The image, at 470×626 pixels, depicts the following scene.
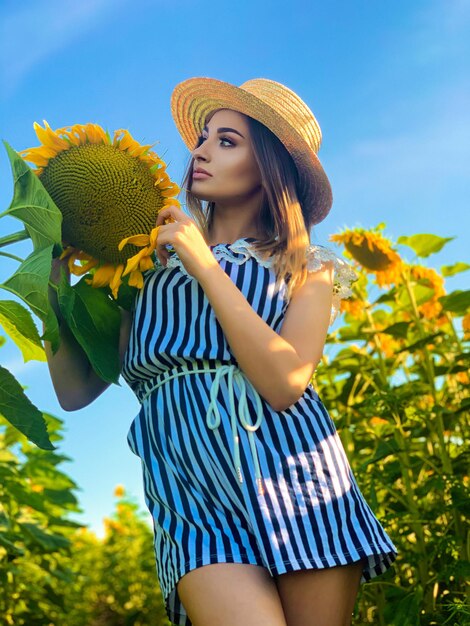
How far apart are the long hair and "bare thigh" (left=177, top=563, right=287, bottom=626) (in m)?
0.60

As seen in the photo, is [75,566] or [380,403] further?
[75,566]

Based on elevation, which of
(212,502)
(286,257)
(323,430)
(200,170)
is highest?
(200,170)

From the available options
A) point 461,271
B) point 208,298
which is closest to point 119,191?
point 208,298

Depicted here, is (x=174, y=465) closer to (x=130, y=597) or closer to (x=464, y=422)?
(x=464, y=422)

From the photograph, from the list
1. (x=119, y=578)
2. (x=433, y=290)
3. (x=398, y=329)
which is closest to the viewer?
(x=398, y=329)

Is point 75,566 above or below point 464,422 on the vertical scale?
above

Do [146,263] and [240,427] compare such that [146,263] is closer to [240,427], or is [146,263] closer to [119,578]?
[240,427]

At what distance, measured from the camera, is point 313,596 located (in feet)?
5.11

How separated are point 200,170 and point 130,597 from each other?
4.54m

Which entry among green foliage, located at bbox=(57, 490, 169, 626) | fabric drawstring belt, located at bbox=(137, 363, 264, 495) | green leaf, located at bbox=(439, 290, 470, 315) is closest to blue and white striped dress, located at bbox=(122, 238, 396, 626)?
fabric drawstring belt, located at bbox=(137, 363, 264, 495)

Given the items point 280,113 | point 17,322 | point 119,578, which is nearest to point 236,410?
point 17,322

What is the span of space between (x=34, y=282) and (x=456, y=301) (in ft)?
6.02

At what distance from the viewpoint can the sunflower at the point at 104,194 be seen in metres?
1.69

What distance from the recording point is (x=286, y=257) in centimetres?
191
